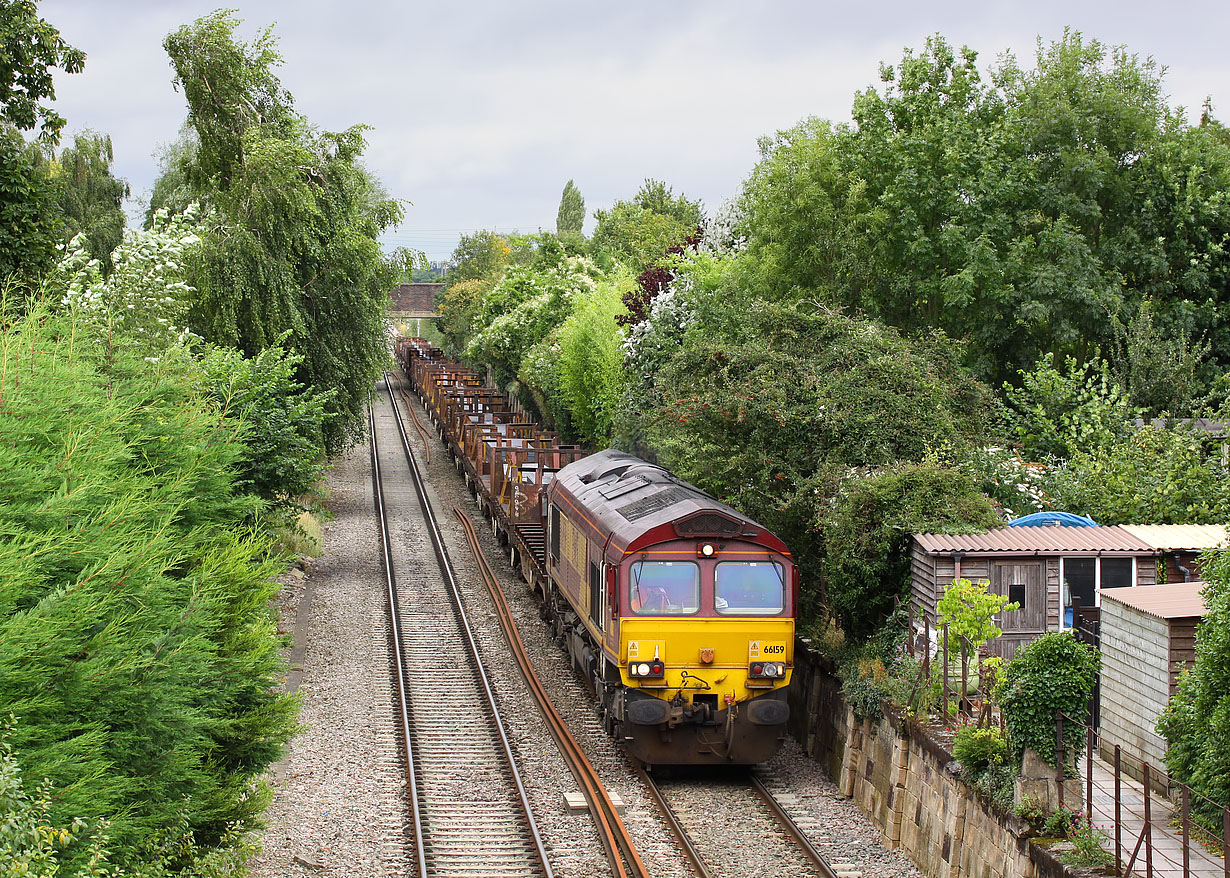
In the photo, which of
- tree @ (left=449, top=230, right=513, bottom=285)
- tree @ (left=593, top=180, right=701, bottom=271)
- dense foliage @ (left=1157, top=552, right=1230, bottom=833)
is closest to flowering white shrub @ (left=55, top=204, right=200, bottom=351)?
dense foliage @ (left=1157, top=552, right=1230, bottom=833)

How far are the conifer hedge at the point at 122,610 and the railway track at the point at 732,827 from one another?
4562 mm

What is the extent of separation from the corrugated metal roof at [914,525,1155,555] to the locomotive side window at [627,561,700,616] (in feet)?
9.13

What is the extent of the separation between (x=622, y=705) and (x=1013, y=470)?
7.61 meters

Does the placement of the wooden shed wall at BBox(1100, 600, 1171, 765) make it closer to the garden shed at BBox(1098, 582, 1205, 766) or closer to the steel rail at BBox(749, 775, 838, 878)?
the garden shed at BBox(1098, 582, 1205, 766)

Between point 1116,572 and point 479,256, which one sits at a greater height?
point 479,256

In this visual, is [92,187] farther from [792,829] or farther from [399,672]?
[792,829]

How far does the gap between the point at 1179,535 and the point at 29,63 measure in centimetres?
1782

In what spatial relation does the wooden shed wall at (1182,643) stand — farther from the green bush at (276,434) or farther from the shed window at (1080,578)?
the green bush at (276,434)

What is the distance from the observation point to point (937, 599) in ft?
42.7

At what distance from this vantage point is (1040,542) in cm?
1333

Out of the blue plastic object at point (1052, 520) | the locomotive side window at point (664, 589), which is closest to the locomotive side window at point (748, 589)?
the locomotive side window at point (664, 589)

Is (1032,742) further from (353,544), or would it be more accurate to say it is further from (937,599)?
(353,544)

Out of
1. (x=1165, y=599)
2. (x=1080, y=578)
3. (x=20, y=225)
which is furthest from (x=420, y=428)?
(x=1165, y=599)

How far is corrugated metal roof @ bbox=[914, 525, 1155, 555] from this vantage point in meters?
13.0
